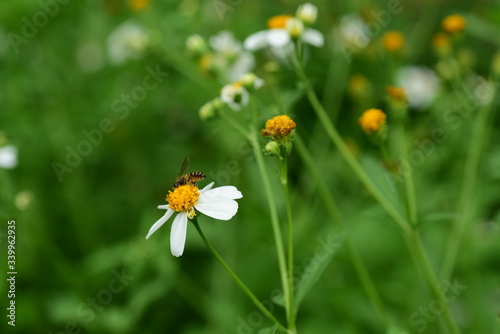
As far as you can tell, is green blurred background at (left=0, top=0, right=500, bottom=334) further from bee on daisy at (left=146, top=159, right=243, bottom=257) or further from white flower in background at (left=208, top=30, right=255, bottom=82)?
bee on daisy at (left=146, top=159, right=243, bottom=257)

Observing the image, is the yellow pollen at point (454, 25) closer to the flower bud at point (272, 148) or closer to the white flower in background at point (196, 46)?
the white flower in background at point (196, 46)

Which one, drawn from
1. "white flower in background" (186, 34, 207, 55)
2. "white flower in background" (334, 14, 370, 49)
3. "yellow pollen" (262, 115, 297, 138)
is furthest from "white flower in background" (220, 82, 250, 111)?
"white flower in background" (334, 14, 370, 49)

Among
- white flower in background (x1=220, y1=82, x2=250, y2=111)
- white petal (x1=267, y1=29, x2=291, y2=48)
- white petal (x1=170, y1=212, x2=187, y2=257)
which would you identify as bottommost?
white petal (x1=170, y1=212, x2=187, y2=257)

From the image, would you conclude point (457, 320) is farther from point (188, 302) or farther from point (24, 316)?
point (24, 316)

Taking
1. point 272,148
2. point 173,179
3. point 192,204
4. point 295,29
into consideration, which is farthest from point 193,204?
point 173,179

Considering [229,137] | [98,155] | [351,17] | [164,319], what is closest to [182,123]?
[98,155]

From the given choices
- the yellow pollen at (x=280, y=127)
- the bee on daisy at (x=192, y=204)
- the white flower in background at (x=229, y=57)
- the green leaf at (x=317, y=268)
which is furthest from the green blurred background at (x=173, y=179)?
the bee on daisy at (x=192, y=204)

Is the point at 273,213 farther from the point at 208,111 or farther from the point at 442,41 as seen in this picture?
the point at 442,41
